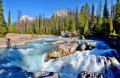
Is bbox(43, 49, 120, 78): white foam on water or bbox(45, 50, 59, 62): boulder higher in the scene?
bbox(45, 50, 59, 62): boulder

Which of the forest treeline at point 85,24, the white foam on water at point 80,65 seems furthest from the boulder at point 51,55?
the forest treeline at point 85,24

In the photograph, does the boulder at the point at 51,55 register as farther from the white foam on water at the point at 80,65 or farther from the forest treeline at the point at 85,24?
the forest treeline at the point at 85,24

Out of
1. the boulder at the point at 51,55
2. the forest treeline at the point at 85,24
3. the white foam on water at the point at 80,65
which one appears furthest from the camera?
the forest treeline at the point at 85,24

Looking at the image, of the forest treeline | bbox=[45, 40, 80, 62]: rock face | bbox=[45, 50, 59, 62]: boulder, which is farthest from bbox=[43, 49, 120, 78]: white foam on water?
the forest treeline

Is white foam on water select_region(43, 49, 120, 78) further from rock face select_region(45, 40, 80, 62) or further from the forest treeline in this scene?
the forest treeline

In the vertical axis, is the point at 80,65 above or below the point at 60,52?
below

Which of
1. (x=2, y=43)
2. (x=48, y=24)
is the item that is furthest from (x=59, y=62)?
(x=48, y=24)

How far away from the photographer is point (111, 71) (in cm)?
816

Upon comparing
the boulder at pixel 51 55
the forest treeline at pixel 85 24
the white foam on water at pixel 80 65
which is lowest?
the white foam on water at pixel 80 65

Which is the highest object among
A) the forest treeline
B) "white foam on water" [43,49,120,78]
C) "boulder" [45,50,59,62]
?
the forest treeline

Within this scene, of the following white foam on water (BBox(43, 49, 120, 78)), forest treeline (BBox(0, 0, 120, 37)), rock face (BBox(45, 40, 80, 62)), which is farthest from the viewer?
forest treeline (BBox(0, 0, 120, 37))

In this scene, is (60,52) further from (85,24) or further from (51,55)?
(85,24)

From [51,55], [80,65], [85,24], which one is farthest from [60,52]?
[85,24]

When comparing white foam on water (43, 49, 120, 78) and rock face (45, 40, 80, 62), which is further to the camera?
rock face (45, 40, 80, 62)
